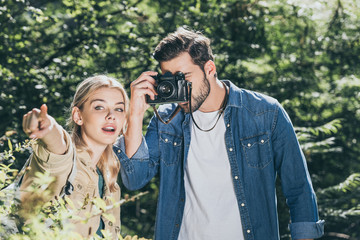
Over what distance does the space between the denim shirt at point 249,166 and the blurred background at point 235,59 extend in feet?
5.26

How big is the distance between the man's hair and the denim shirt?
288mm

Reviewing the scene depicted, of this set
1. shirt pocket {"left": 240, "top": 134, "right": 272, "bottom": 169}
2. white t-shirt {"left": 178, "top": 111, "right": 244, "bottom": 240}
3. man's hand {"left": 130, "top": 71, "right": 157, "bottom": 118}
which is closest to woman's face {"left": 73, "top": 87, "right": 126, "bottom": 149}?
man's hand {"left": 130, "top": 71, "right": 157, "bottom": 118}

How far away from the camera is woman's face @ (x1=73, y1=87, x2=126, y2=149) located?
2.46 meters

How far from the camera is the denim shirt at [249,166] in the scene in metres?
2.66

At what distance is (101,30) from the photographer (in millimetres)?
4762

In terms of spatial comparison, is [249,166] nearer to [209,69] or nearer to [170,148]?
[170,148]

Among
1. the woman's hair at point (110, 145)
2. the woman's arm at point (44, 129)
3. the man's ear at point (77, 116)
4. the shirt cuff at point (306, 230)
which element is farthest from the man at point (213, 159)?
the woman's arm at point (44, 129)

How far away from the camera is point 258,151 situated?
281cm

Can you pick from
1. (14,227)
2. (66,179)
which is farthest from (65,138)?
(14,227)

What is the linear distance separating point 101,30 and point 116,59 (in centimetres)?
33

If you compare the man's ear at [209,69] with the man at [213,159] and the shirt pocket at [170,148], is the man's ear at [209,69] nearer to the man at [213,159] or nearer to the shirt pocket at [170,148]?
the man at [213,159]

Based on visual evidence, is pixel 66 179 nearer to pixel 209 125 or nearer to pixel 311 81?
pixel 209 125

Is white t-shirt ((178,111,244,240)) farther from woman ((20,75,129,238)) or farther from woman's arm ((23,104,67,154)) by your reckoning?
woman's arm ((23,104,67,154))

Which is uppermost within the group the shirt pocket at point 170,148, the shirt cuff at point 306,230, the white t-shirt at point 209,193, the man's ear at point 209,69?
the man's ear at point 209,69
